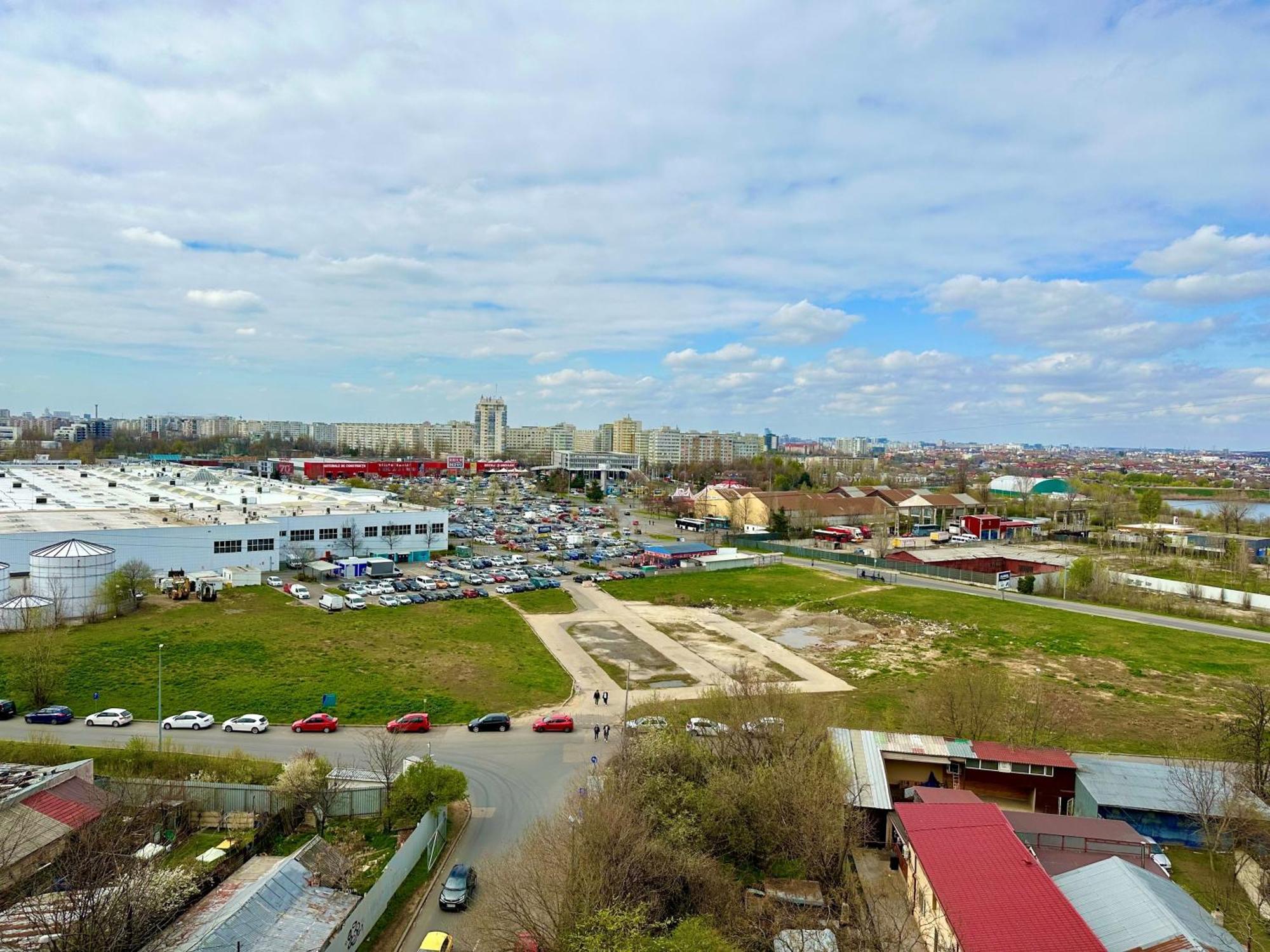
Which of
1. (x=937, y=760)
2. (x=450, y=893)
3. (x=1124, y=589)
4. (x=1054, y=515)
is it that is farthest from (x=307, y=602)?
(x=1054, y=515)

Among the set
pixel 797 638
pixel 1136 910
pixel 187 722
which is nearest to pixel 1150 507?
pixel 797 638

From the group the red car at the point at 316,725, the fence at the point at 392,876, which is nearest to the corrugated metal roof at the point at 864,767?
the fence at the point at 392,876

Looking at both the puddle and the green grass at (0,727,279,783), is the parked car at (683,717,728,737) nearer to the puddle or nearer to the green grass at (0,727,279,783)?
the green grass at (0,727,279,783)

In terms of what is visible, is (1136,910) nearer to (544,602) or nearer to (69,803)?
(69,803)

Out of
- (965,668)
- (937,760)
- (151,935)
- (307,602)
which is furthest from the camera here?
(307,602)

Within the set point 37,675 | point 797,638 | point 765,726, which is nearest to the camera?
point 765,726

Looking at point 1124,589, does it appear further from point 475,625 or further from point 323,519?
point 323,519
